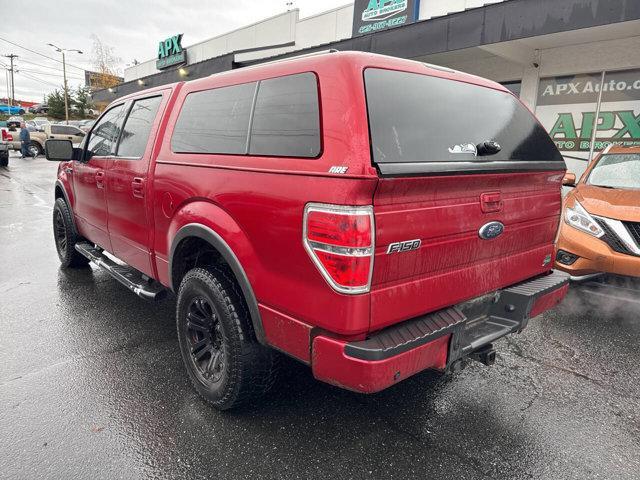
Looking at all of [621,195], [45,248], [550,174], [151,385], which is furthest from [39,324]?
[621,195]

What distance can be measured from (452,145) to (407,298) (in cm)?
84

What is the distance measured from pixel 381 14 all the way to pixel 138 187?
36.6 ft

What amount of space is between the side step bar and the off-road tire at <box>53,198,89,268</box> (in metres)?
0.73

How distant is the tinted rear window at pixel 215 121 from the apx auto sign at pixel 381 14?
10.0 m

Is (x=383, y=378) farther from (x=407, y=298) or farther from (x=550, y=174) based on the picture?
(x=550, y=174)

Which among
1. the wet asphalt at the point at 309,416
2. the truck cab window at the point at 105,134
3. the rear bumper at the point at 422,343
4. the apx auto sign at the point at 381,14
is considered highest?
Answer: the apx auto sign at the point at 381,14

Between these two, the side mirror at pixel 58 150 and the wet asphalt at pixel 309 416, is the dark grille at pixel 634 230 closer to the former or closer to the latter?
the wet asphalt at pixel 309 416

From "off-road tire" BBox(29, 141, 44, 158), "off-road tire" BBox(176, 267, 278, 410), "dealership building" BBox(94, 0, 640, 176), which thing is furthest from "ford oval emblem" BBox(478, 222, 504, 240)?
"off-road tire" BBox(29, 141, 44, 158)

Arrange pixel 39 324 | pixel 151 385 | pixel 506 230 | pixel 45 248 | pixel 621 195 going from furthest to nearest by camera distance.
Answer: pixel 45 248 → pixel 621 195 → pixel 39 324 → pixel 151 385 → pixel 506 230

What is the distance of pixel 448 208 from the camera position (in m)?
2.18

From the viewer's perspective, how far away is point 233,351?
243 centimetres

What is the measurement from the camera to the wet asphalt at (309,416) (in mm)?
2281

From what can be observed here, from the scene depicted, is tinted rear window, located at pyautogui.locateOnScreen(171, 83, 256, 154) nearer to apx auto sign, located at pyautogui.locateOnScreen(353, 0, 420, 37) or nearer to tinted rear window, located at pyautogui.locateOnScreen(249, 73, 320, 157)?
tinted rear window, located at pyautogui.locateOnScreen(249, 73, 320, 157)

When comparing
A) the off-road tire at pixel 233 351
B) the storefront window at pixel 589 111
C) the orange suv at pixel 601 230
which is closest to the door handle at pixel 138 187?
the off-road tire at pixel 233 351
